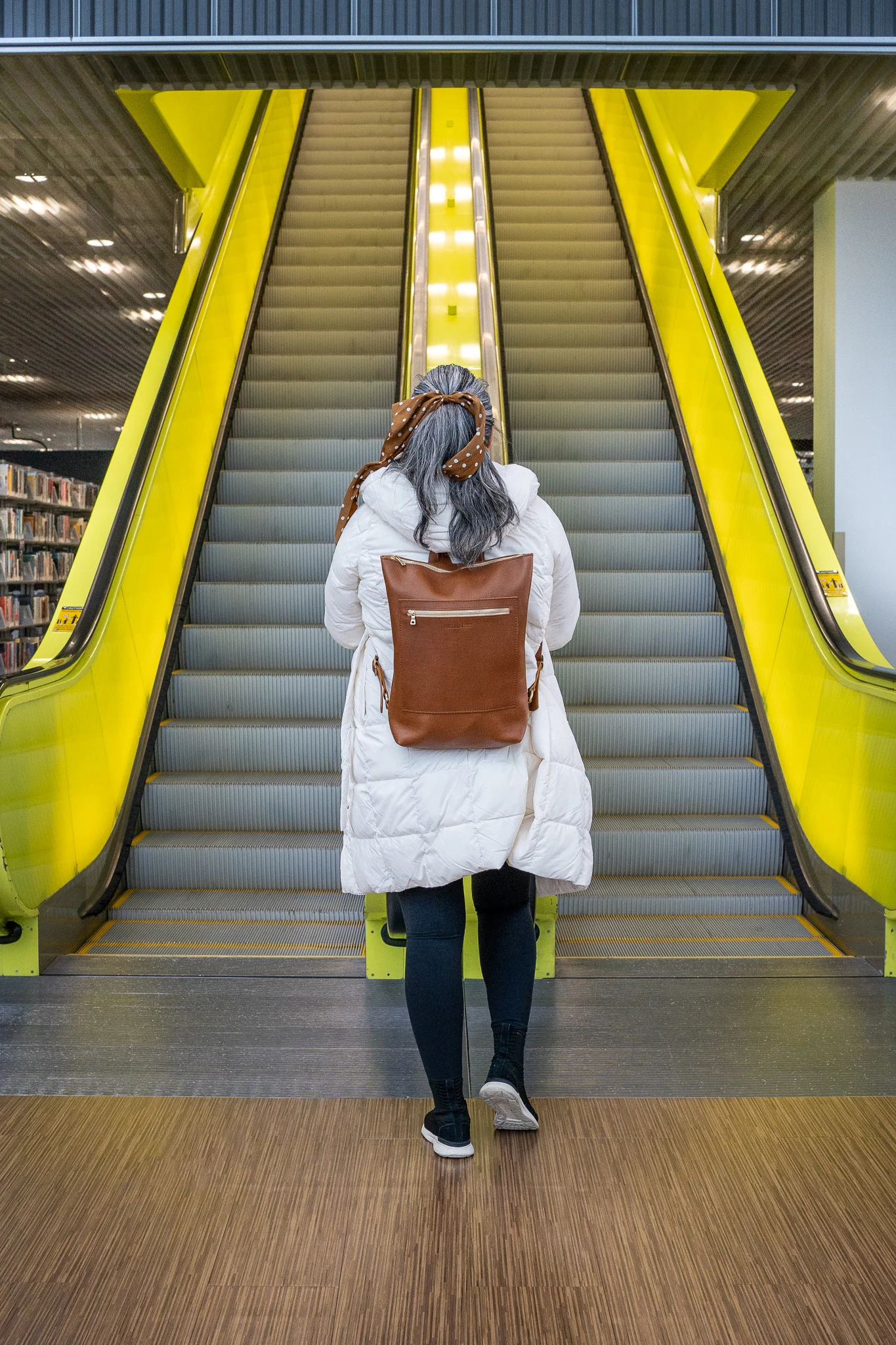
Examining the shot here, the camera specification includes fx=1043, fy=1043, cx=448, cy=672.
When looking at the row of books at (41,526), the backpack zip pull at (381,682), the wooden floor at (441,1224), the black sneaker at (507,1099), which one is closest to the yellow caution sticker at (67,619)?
the wooden floor at (441,1224)

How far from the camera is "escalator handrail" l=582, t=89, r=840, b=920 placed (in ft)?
12.1

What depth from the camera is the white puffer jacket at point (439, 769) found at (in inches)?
81.5

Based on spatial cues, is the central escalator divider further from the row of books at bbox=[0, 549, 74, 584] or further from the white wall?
the row of books at bbox=[0, 549, 74, 584]

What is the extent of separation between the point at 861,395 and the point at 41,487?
8682 millimetres

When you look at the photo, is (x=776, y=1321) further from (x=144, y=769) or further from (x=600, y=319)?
(x=600, y=319)

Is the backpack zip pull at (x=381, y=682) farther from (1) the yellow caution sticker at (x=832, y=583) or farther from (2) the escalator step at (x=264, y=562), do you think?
(2) the escalator step at (x=264, y=562)

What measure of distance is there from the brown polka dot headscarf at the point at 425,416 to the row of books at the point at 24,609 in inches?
366

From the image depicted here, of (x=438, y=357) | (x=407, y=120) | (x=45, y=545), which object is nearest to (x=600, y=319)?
(x=438, y=357)

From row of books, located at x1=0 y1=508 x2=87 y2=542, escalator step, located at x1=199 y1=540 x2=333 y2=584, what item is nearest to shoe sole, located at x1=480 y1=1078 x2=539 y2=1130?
escalator step, located at x1=199 y1=540 x2=333 y2=584

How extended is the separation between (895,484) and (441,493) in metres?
4.93

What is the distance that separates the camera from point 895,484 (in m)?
6.13

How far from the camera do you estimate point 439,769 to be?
208cm

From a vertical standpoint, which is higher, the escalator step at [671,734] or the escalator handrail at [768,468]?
the escalator handrail at [768,468]

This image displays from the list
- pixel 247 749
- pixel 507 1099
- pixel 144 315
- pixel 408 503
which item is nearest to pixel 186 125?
pixel 247 749
